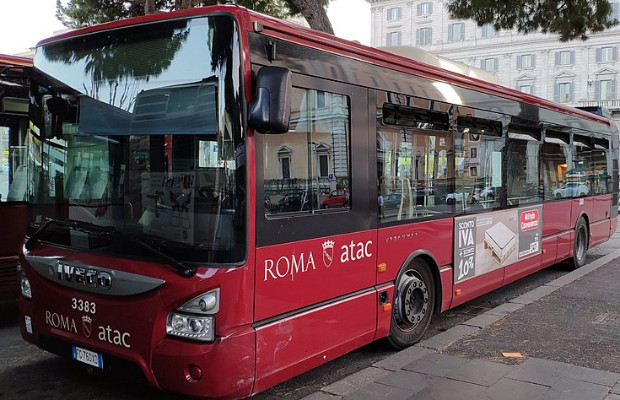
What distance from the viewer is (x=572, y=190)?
979cm

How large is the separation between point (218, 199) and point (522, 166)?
5.76 metres

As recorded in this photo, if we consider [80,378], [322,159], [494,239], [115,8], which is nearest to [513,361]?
[494,239]

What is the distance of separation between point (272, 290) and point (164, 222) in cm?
85

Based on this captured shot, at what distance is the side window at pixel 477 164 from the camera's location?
6.24 meters

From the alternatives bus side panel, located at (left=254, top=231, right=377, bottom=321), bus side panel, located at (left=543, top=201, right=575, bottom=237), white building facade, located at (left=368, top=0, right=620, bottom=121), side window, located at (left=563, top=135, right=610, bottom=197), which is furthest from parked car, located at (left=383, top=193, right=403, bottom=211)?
white building facade, located at (left=368, top=0, right=620, bottom=121)

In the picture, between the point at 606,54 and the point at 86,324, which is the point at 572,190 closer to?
the point at 86,324

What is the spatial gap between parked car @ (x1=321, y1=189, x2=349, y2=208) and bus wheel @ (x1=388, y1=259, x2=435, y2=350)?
114 centimetres

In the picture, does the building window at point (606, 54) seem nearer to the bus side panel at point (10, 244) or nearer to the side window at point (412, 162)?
the side window at point (412, 162)

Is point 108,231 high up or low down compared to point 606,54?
down

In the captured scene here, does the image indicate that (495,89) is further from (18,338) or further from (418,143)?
(18,338)

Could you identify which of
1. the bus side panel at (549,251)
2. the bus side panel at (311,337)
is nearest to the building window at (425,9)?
the bus side panel at (549,251)

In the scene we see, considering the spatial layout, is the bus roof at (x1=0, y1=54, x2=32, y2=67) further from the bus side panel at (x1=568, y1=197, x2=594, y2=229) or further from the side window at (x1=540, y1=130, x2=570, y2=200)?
the bus side panel at (x1=568, y1=197, x2=594, y2=229)

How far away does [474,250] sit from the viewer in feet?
21.3

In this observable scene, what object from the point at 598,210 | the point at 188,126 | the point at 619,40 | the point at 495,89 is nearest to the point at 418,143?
the point at 495,89
